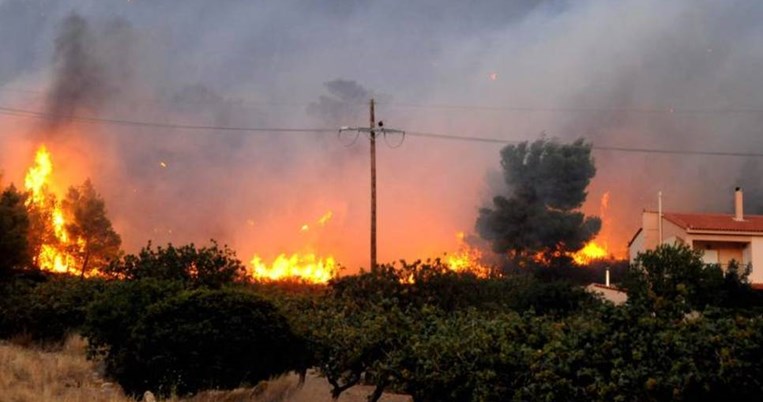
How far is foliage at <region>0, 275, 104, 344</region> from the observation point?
22.6 metres

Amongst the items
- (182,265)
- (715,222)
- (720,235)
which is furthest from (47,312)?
(715,222)

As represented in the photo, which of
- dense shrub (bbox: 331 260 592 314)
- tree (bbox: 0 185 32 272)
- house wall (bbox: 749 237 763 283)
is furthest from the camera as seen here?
house wall (bbox: 749 237 763 283)

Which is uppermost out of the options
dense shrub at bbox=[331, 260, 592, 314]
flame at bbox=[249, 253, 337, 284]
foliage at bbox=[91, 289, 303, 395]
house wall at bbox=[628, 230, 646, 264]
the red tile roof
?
the red tile roof

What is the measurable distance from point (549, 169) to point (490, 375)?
62.5m

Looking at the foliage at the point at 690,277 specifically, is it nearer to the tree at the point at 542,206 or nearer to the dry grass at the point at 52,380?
the dry grass at the point at 52,380

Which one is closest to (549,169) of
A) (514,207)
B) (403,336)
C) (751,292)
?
(514,207)

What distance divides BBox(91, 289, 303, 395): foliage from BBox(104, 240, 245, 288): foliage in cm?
731

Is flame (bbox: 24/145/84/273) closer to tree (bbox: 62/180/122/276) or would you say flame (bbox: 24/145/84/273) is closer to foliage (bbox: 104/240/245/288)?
tree (bbox: 62/180/122/276)

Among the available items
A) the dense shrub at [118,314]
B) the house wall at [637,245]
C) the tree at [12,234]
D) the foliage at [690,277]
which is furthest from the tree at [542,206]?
the dense shrub at [118,314]

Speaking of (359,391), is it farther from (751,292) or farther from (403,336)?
(751,292)

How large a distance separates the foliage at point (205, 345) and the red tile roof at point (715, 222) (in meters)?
37.9

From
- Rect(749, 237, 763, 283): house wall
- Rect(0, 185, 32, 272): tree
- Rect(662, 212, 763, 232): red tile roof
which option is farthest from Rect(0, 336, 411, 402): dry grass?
Rect(749, 237, 763, 283): house wall

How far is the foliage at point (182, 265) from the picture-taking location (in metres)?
20.4


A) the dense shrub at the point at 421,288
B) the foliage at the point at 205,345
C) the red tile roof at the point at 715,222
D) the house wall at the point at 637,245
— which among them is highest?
the red tile roof at the point at 715,222
